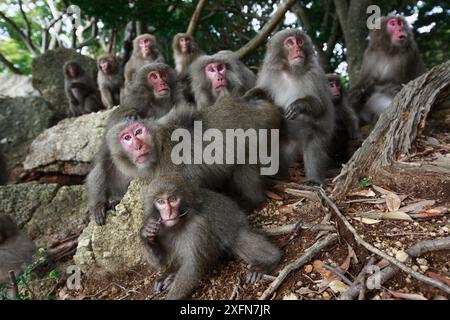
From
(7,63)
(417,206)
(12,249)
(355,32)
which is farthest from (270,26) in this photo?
(7,63)

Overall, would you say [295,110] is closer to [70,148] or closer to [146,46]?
[70,148]

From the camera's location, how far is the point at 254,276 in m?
3.88

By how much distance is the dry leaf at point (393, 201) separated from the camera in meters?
4.11

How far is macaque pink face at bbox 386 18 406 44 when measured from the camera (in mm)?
7031

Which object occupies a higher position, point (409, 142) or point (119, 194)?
point (409, 142)

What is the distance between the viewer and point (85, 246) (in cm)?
497

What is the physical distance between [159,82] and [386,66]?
3708 mm

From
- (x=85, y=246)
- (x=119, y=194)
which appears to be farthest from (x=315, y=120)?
(x=85, y=246)
